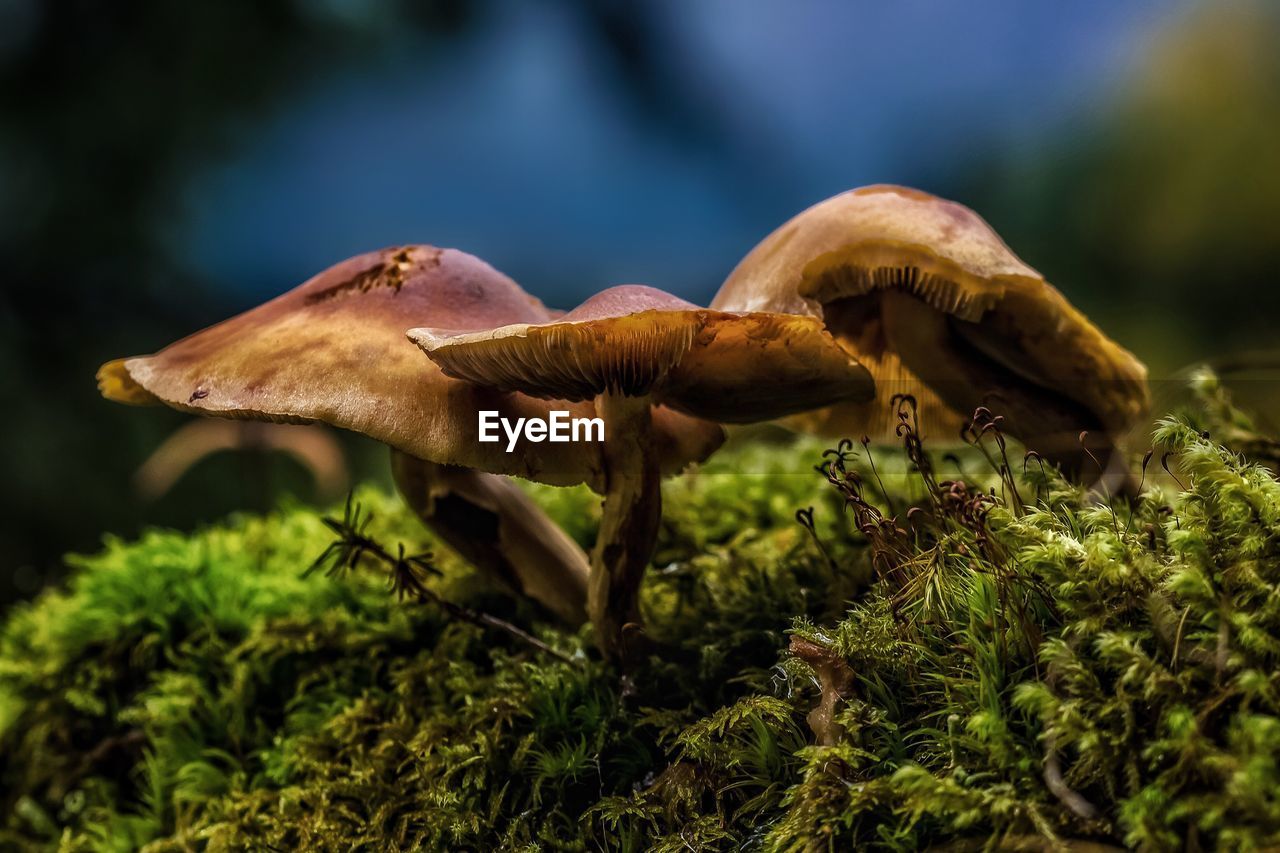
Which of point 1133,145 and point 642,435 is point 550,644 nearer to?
point 642,435

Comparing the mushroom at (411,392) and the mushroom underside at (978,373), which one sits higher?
the mushroom underside at (978,373)

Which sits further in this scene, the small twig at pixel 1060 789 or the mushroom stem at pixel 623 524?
the mushroom stem at pixel 623 524

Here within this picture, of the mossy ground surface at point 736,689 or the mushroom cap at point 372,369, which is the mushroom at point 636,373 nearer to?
the mushroom cap at point 372,369

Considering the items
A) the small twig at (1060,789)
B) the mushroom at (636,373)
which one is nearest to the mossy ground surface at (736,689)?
the small twig at (1060,789)

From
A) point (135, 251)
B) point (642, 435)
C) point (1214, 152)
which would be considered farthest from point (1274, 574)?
point (1214, 152)

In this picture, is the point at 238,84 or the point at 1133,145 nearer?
the point at 238,84

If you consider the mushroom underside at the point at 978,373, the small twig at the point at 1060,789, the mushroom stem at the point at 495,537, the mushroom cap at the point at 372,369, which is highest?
the mushroom underside at the point at 978,373

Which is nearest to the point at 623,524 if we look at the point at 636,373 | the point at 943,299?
the point at 636,373

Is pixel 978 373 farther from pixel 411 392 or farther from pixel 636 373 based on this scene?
pixel 411 392
